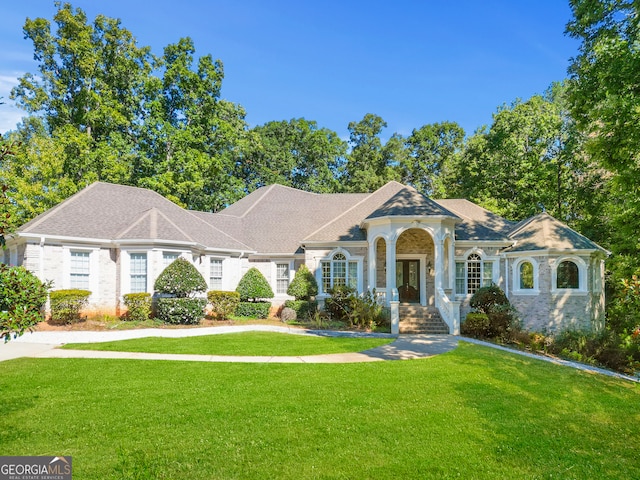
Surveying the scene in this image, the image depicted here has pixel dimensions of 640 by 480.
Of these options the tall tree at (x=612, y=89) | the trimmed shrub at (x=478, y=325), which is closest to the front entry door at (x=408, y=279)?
the trimmed shrub at (x=478, y=325)

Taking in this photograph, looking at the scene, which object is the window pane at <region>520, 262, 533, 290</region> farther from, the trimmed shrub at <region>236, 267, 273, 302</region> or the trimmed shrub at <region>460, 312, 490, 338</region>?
the trimmed shrub at <region>236, 267, 273, 302</region>

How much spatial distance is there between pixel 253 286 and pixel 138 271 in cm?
537

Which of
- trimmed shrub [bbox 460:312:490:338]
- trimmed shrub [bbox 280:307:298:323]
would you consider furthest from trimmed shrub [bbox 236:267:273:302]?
trimmed shrub [bbox 460:312:490:338]

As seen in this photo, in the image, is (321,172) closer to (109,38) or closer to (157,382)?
(109,38)

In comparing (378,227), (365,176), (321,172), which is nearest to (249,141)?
(321,172)

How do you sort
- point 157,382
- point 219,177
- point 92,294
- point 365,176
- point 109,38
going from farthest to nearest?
point 365,176 < point 219,177 < point 109,38 < point 92,294 < point 157,382

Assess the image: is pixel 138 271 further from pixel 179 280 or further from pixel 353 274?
pixel 353 274

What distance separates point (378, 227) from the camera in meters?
19.5

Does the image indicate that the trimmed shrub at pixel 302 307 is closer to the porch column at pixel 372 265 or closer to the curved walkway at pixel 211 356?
the curved walkway at pixel 211 356

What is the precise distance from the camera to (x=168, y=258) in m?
18.7

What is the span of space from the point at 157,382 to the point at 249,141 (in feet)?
107

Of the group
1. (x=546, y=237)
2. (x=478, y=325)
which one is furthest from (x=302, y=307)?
(x=546, y=237)

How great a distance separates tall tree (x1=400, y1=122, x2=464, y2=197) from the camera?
43.9m

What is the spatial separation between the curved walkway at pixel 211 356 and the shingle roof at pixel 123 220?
4.74 m
